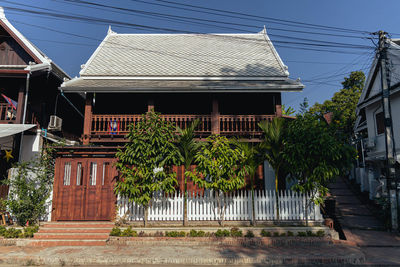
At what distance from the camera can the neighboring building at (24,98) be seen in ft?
35.2

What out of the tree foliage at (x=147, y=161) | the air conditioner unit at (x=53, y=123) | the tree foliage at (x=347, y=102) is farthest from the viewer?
the tree foliage at (x=347, y=102)

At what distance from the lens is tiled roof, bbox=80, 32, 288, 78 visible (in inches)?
517

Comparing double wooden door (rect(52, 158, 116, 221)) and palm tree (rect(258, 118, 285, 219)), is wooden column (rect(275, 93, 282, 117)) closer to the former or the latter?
palm tree (rect(258, 118, 285, 219))

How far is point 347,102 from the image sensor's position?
82.4ft

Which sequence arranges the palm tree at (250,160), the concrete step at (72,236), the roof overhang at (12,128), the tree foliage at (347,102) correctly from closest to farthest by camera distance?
the concrete step at (72,236)
the palm tree at (250,160)
the roof overhang at (12,128)
the tree foliage at (347,102)

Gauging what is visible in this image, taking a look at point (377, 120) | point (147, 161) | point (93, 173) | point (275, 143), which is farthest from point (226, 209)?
point (377, 120)

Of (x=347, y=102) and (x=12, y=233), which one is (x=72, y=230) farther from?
(x=347, y=102)

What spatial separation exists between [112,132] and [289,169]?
7.35 metres

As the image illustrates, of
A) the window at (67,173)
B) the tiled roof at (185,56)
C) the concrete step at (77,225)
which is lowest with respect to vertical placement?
the concrete step at (77,225)

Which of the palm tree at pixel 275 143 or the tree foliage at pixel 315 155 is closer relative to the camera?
the tree foliage at pixel 315 155

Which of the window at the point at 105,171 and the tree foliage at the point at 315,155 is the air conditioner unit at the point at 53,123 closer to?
the window at the point at 105,171

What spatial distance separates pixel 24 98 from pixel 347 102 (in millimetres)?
26374

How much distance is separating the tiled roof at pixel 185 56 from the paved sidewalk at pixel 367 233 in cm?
688

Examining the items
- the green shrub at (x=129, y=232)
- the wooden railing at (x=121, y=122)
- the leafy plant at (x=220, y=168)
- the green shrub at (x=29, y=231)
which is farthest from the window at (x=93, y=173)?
the leafy plant at (x=220, y=168)
